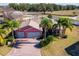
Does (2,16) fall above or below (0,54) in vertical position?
above

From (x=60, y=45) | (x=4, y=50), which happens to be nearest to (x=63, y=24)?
(x=60, y=45)

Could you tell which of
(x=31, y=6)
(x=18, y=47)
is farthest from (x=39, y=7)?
(x=18, y=47)

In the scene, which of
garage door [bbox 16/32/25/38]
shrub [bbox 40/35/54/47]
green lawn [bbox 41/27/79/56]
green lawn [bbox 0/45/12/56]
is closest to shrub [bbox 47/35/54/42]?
shrub [bbox 40/35/54/47]

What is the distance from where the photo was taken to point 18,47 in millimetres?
16438

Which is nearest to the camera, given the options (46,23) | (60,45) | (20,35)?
(46,23)

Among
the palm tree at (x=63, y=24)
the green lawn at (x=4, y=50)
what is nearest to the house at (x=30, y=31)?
the green lawn at (x=4, y=50)

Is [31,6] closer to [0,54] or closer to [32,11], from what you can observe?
[32,11]

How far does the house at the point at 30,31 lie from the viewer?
16.5 meters

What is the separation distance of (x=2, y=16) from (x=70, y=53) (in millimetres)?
2269

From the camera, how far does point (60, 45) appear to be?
53.8 feet

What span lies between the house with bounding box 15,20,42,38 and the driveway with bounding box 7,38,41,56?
152 millimetres

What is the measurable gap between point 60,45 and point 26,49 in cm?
100

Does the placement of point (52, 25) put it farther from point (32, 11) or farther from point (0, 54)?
point (0, 54)

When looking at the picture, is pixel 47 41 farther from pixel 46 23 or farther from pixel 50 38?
pixel 46 23
